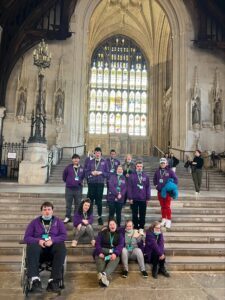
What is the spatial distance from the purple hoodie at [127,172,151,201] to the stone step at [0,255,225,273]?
121 cm

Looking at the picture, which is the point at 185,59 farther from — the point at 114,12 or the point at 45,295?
the point at 45,295

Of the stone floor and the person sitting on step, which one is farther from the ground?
the person sitting on step

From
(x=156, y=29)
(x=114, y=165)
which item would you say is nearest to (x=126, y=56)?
(x=156, y=29)

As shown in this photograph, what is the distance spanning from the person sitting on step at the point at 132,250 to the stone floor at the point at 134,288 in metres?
0.13

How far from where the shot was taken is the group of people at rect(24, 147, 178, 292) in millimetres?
3826

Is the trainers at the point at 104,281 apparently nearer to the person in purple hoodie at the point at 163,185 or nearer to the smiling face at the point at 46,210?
the smiling face at the point at 46,210

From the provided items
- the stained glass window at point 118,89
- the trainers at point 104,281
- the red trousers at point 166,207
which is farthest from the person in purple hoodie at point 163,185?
the stained glass window at point 118,89

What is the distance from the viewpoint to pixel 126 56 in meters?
29.0

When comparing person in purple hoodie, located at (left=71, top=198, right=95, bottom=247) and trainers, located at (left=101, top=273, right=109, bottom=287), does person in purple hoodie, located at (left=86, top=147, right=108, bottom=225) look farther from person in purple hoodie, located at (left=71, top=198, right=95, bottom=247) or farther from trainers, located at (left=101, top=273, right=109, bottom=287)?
trainers, located at (left=101, top=273, right=109, bottom=287)

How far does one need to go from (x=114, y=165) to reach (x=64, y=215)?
160 centimetres

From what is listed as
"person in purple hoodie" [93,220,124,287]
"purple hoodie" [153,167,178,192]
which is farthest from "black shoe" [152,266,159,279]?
"purple hoodie" [153,167,178,192]

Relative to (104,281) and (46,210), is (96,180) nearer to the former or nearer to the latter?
(46,210)

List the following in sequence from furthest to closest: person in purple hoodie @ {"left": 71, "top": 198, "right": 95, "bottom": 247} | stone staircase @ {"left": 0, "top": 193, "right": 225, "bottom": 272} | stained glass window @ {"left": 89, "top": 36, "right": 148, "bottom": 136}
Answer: stained glass window @ {"left": 89, "top": 36, "right": 148, "bottom": 136} < person in purple hoodie @ {"left": 71, "top": 198, "right": 95, "bottom": 247} < stone staircase @ {"left": 0, "top": 193, "right": 225, "bottom": 272}

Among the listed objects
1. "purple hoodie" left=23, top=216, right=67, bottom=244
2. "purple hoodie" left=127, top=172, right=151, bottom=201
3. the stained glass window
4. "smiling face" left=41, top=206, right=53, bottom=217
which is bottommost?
"purple hoodie" left=23, top=216, right=67, bottom=244
